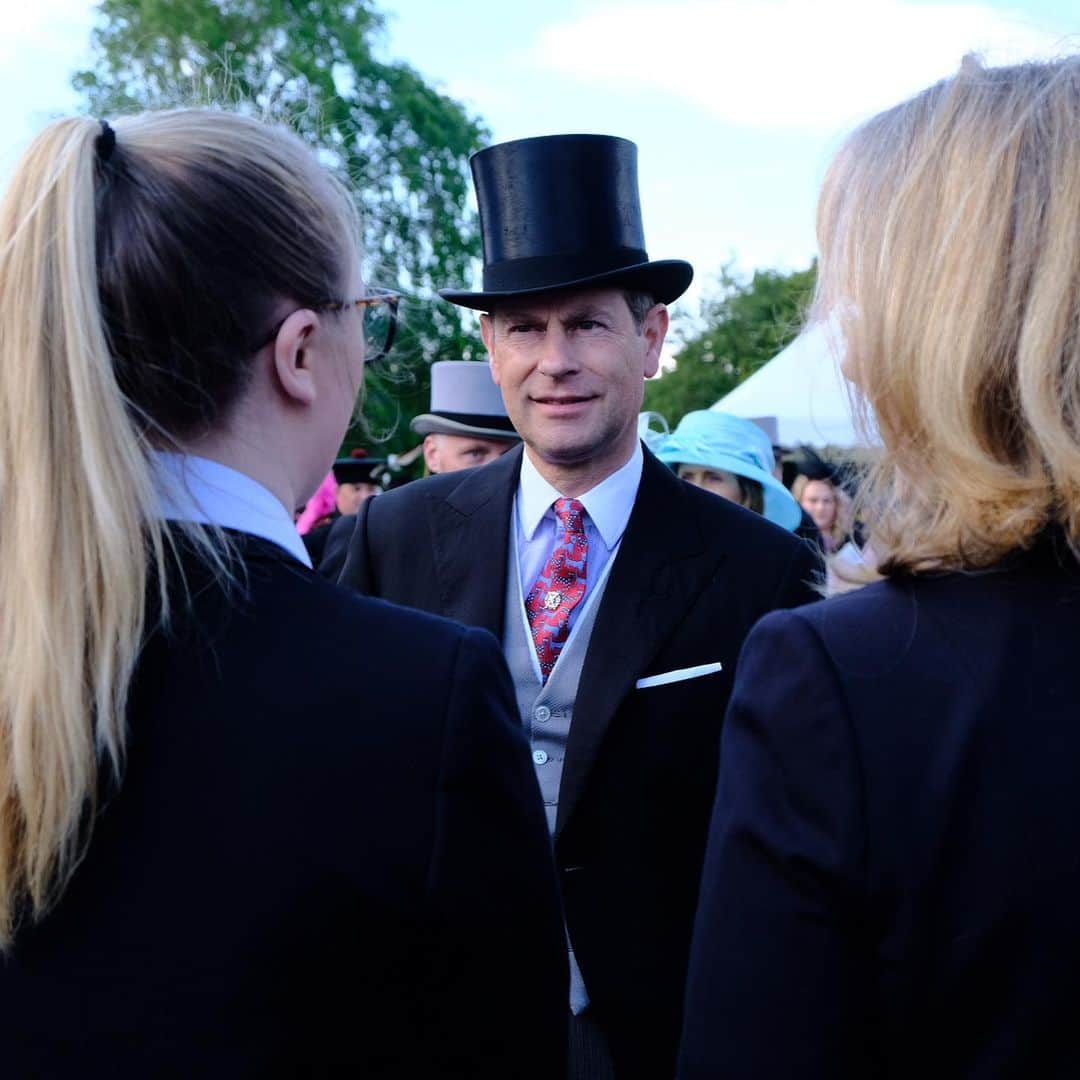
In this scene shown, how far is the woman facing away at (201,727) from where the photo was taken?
4.14 feet

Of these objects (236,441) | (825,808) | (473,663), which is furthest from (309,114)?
(825,808)

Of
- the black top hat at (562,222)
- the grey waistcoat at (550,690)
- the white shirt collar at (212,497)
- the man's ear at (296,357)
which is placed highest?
the black top hat at (562,222)

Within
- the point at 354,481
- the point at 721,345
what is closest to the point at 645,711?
the point at 354,481

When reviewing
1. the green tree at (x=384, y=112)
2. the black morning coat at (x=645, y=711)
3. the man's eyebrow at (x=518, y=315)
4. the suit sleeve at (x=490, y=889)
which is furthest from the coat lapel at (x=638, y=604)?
the green tree at (x=384, y=112)

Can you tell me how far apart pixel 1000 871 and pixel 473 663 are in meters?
0.55

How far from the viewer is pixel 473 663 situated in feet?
4.51

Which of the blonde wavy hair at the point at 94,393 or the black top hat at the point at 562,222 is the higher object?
the black top hat at the point at 562,222

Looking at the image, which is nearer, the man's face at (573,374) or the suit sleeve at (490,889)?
the suit sleeve at (490,889)

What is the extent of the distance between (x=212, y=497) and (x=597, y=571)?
1.67 m

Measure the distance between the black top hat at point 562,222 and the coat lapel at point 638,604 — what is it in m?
0.50

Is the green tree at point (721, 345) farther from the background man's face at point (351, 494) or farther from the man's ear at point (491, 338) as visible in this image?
the man's ear at point (491, 338)

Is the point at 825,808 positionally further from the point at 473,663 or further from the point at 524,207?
the point at 524,207

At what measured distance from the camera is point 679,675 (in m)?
2.75

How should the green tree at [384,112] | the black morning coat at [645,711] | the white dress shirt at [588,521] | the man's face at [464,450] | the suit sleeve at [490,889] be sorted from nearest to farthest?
the suit sleeve at [490,889] < the black morning coat at [645,711] < the white dress shirt at [588,521] < the man's face at [464,450] < the green tree at [384,112]
